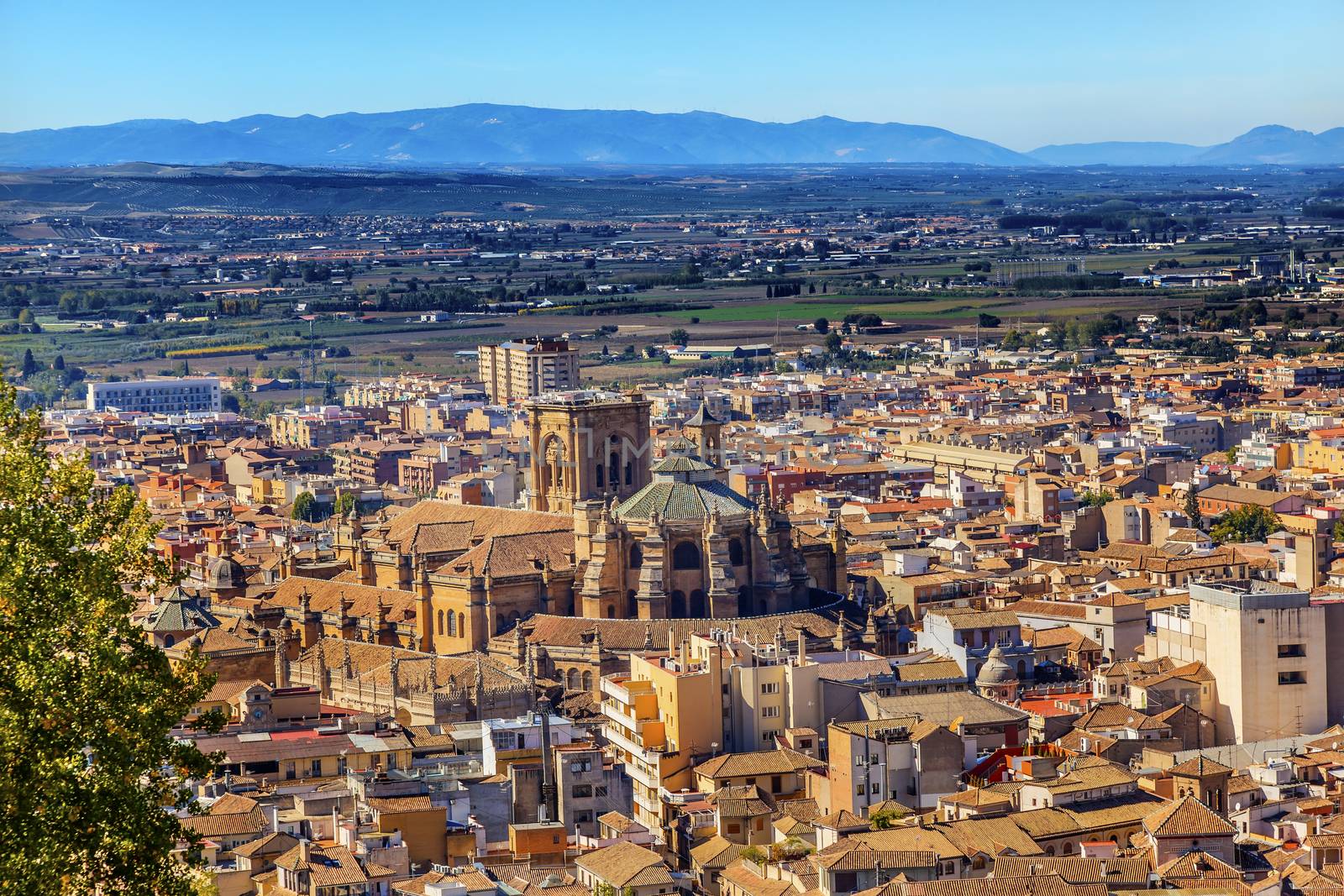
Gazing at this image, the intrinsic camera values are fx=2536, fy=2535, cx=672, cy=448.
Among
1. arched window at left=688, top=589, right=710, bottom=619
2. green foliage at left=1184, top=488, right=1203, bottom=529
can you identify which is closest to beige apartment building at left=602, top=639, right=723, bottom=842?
arched window at left=688, top=589, right=710, bottom=619

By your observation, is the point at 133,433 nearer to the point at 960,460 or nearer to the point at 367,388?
the point at 367,388

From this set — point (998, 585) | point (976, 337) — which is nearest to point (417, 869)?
point (998, 585)

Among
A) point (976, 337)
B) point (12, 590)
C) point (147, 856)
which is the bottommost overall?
point (976, 337)

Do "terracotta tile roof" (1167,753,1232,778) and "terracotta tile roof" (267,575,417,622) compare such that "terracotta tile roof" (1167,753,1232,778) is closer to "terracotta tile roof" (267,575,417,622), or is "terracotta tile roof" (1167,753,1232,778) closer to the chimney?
the chimney

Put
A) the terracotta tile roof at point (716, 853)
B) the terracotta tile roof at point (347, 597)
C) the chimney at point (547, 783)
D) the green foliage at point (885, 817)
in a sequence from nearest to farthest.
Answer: the green foliage at point (885, 817)
the terracotta tile roof at point (716, 853)
the chimney at point (547, 783)
the terracotta tile roof at point (347, 597)

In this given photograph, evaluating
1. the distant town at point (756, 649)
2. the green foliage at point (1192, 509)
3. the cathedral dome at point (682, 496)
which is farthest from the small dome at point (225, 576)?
the green foliage at point (1192, 509)

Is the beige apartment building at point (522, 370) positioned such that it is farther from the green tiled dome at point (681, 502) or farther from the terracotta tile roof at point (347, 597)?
the green tiled dome at point (681, 502)
